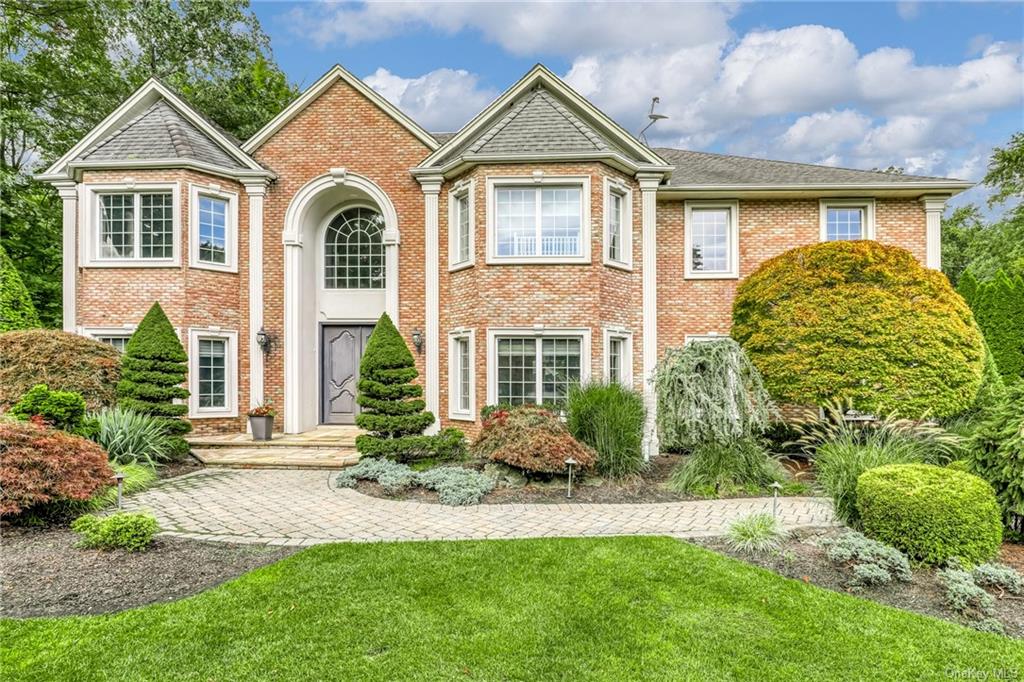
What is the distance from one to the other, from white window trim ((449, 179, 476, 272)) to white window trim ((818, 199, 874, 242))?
8135 millimetres

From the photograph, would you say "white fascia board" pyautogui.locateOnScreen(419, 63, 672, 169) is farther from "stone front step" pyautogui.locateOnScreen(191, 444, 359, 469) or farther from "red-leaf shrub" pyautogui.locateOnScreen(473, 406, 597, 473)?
"stone front step" pyautogui.locateOnScreen(191, 444, 359, 469)

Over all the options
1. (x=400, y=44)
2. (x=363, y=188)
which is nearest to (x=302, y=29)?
(x=400, y=44)

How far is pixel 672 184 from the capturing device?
11.8m

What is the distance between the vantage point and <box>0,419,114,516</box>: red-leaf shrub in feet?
17.5

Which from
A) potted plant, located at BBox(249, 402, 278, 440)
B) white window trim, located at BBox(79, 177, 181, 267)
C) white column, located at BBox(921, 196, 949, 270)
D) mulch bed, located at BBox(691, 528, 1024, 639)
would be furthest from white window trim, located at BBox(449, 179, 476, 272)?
white column, located at BBox(921, 196, 949, 270)

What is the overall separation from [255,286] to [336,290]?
1835 mm

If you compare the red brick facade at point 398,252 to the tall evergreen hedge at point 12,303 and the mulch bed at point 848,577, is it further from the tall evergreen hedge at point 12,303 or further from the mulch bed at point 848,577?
the mulch bed at point 848,577

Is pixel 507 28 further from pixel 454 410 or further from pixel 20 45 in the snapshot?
pixel 20 45

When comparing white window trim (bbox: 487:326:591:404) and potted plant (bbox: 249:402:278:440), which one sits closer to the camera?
white window trim (bbox: 487:326:591:404)

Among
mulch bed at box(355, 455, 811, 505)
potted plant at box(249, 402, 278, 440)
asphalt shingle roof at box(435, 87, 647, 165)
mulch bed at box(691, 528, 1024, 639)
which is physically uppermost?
asphalt shingle roof at box(435, 87, 647, 165)

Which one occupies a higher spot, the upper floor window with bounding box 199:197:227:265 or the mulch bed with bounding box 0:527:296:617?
the upper floor window with bounding box 199:197:227:265

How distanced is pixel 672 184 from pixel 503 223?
168 inches

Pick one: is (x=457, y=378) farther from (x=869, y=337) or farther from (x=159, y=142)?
(x=159, y=142)


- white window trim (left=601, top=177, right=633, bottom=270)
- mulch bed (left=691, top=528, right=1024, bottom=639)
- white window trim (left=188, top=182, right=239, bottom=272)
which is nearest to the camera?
mulch bed (left=691, top=528, right=1024, bottom=639)
